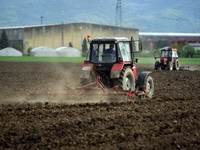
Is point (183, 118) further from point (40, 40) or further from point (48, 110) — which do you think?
point (40, 40)

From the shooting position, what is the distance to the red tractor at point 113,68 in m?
13.7

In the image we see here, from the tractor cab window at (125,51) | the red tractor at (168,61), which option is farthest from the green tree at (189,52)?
the tractor cab window at (125,51)

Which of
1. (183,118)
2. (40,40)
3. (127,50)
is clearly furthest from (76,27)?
(183,118)

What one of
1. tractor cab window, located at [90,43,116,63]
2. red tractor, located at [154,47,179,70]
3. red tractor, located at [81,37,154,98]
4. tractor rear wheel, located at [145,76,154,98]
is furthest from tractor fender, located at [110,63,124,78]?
red tractor, located at [154,47,179,70]

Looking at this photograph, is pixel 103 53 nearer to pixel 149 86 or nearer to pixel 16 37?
pixel 149 86

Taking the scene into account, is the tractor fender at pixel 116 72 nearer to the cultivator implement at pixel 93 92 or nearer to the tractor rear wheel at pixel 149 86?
the cultivator implement at pixel 93 92

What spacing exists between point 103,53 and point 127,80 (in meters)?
1.18

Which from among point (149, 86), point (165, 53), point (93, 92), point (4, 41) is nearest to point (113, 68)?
point (93, 92)

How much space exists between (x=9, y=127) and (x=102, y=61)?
5921 mm

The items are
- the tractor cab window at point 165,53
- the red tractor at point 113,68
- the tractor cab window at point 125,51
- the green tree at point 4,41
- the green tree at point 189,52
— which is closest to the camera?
the red tractor at point 113,68

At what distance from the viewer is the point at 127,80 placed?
1423 centimetres

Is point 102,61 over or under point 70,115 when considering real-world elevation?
over

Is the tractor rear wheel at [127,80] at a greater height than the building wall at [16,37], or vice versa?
the building wall at [16,37]

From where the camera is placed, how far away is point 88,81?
46.3 ft
